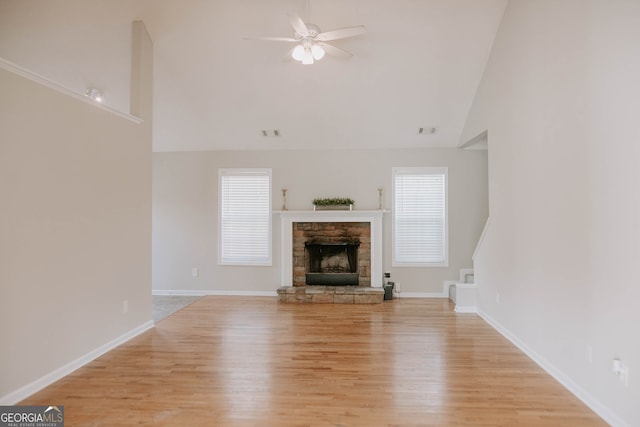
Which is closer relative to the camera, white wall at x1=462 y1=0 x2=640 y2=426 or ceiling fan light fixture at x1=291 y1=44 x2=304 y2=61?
white wall at x1=462 y1=0 x2=640 y2=426

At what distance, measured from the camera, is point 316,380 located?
3.00m

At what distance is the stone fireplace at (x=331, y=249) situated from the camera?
244 inches

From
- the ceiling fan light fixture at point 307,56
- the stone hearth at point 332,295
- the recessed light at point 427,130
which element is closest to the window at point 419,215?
the recessed light at point 427,130

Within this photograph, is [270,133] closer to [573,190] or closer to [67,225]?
[67,225]

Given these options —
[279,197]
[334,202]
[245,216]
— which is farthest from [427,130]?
[245,216]

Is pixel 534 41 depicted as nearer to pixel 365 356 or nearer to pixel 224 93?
pixel 365 356

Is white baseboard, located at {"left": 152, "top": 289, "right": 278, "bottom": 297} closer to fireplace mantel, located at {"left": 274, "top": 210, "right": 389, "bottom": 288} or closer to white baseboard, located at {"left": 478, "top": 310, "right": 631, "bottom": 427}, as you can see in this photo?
fireplace mantel, located at {"left": 274, "top": 210, "right": 389, "bottom": 288}

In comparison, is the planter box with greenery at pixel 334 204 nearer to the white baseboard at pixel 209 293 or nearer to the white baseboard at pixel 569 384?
the white baseboard at pixel 209 293

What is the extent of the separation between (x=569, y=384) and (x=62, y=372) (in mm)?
4261

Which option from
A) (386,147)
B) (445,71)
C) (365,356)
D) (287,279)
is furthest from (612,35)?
(287,279)

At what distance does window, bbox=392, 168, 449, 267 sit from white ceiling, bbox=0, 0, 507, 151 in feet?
1.94


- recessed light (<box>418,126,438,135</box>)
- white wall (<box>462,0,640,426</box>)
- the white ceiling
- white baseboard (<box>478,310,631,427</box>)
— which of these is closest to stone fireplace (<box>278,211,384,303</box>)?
the white ceiling

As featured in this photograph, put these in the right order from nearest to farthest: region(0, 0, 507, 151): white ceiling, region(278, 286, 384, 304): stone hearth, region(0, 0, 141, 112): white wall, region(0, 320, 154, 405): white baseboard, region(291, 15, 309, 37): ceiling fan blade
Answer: region(0, 320, 154, 405): white baseboard, region(291, 15, 309, 37): ceiling fan blade, region(0, 0, 141, 112): white wall, region(0, 0, 507, 151): white ceiling, region(278, 286, 384, 304): stone hearth

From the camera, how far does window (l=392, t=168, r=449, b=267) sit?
6250 millimetres
